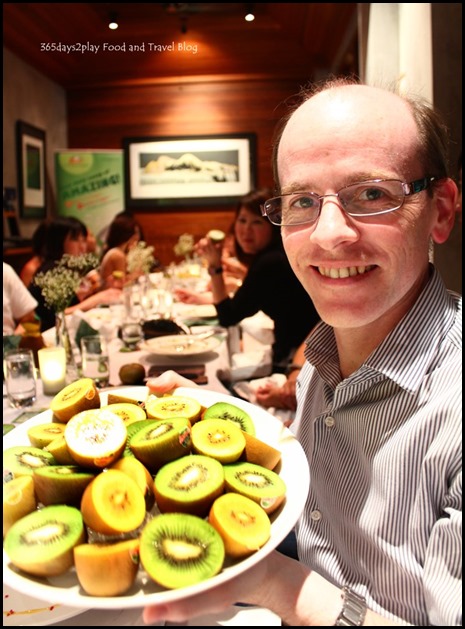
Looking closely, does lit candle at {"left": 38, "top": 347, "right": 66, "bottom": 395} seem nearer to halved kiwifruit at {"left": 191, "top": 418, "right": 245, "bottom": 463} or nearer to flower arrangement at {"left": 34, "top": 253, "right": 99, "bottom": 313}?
flower arrangement at {"left": 34, "top": 253, "right": 99, "bottom": 313}

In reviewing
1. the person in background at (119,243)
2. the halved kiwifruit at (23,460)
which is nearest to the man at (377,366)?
the halved kiwifruit at (23,460)

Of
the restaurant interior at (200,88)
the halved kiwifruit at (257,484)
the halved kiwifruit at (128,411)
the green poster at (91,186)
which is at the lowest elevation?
the halved kiwifruit at (257,484)

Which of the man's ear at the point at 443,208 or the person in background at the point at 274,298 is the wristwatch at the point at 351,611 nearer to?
the man's ear at the point at 443,208

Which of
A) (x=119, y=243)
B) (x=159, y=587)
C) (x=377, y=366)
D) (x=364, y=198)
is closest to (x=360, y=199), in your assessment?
(x=364, y=198)

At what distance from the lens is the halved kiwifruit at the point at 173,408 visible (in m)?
0.81

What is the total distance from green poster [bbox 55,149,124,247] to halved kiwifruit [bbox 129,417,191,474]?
691 cm

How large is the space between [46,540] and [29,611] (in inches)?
8.5

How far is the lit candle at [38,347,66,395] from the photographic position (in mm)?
1872

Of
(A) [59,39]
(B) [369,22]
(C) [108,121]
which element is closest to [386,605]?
(A) [59,39]

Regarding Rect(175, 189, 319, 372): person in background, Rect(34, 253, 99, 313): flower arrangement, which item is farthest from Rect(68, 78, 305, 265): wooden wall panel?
Rect(34, 253, 99, 313): flower arrangement

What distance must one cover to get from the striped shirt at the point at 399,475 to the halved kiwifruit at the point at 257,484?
0.22m

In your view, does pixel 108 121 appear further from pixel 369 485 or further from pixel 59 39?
pixel 369 485

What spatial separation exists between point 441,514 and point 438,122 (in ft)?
2.14

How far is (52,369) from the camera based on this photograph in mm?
1876
